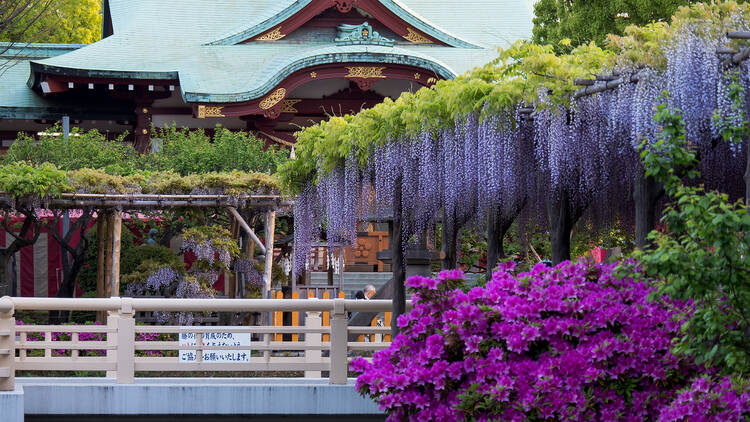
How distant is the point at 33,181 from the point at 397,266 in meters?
6.83

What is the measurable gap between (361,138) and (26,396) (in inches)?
161

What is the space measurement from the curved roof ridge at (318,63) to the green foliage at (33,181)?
5.68m

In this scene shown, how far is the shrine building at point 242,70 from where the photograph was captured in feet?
63.9

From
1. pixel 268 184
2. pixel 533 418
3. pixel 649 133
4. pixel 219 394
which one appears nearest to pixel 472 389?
pixel 533 418

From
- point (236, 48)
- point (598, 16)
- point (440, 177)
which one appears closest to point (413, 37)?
point (236, 48)

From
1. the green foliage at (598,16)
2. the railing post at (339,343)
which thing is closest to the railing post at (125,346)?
the railing post at (339,343)

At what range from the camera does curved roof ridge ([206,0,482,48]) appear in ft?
68.3

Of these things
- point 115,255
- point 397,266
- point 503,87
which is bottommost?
point 115,255

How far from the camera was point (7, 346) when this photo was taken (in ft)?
29.9

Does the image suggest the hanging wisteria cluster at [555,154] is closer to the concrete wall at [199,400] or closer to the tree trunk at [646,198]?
the tree trunk at [646,198]

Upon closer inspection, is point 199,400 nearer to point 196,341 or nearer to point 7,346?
point 196,341

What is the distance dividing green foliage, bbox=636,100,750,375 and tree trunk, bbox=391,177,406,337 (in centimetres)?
325

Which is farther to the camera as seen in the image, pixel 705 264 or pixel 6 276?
pixel 6 276

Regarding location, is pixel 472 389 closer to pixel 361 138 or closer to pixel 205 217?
pixel 361 138
